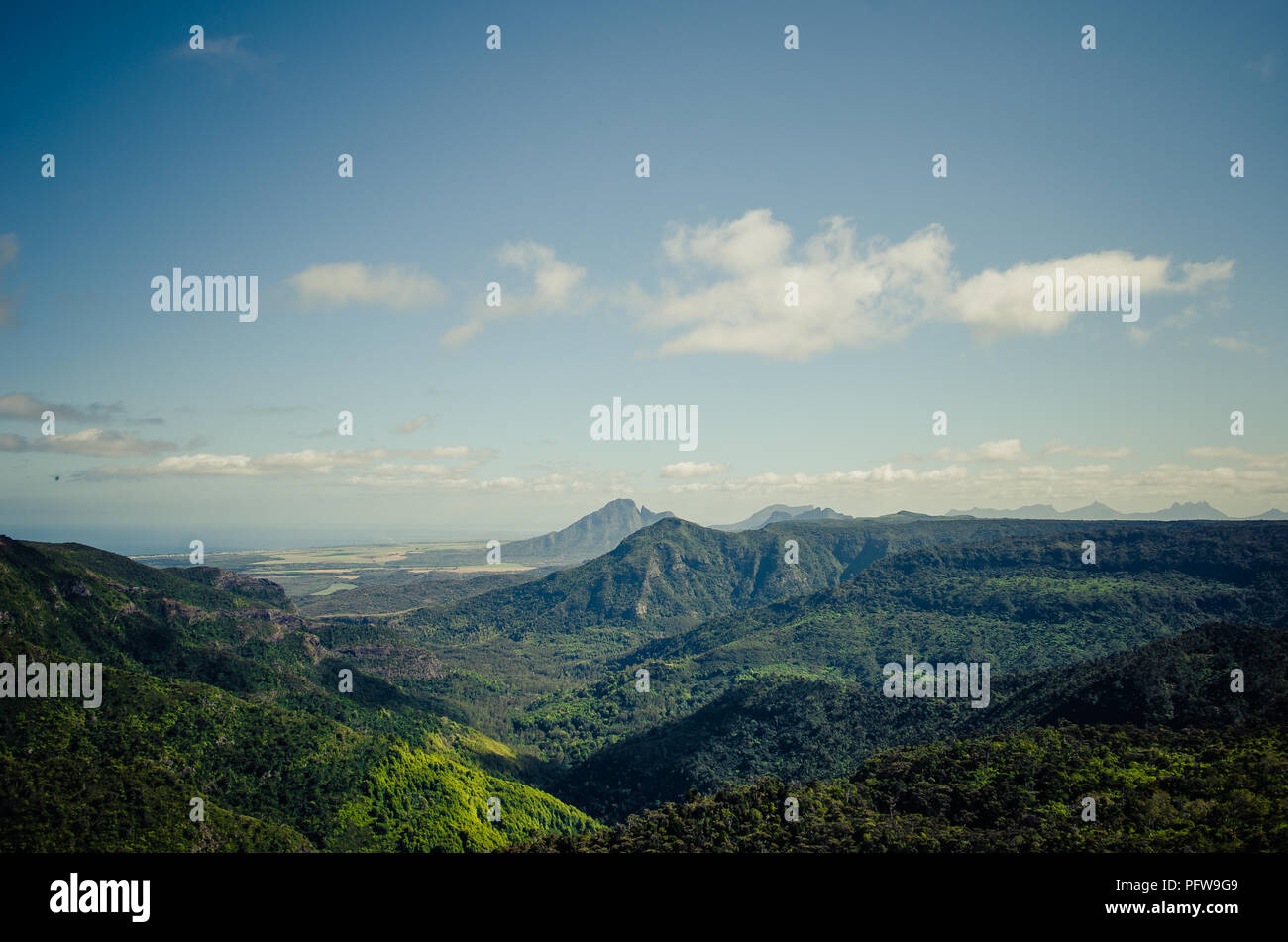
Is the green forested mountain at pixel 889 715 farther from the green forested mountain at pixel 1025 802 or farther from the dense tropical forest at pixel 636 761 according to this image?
the green forested mountain at pixel 1025 802

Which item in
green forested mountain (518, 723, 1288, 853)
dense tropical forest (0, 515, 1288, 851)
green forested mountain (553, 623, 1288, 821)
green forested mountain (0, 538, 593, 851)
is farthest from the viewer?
green forested mountain (553, 623, 1288, 821)

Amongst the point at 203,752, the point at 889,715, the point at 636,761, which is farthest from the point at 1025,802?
the point at 203,752

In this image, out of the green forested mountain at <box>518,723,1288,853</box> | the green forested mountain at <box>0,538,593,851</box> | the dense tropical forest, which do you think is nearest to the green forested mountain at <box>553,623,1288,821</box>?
the dense tropical forest

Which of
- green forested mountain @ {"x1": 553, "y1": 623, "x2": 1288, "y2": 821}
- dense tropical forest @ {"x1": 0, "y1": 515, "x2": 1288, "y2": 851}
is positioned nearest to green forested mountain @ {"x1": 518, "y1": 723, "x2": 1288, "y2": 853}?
dense tropical forest @ {"x1": 0, "y1": 515, "x2": 1288, "y2": 851}

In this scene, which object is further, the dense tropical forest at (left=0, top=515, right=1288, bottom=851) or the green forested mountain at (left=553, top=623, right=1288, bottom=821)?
the green forested mountain at (left=553, top=623, right=1288, bottom=821)

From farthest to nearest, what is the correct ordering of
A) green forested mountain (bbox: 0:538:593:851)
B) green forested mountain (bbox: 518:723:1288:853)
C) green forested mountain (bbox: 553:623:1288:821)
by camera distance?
1. green forested mountain (bbox: 553:623:1288:821)
2. green forested mountain (bbox: 0:538:593:851)
3. green forested mountain (bbox: 518:723:1288:853)

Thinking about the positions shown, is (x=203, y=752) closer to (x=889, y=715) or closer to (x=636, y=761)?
(x=636, y=761)

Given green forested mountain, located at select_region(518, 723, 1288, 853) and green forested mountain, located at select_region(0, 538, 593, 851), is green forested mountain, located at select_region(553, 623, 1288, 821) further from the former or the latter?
green forested mountain, located at select_region(0, 538, 593, 851)
